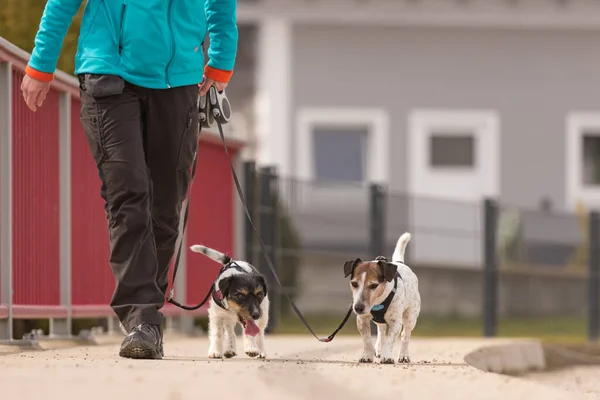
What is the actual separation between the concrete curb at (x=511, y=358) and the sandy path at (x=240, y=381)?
237 cm

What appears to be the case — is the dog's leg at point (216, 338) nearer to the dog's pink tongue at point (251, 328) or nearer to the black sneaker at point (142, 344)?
the dog's pink tongue at point (251, 328)

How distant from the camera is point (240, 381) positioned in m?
5.37

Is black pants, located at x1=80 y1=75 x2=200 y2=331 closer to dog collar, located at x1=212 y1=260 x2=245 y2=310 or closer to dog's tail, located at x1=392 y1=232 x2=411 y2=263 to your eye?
dog collar, located at x1=212 y1=260 x2=245 y2=310

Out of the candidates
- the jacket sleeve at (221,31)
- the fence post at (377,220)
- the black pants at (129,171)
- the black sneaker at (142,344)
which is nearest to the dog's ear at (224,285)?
the black pants at (129,171)

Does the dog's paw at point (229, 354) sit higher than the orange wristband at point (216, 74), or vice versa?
the orange wristband at point (216, 74)

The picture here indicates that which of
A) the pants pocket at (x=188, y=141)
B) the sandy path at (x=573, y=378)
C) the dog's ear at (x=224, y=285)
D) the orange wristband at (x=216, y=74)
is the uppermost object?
the orange wristband at (x=216, y=74)

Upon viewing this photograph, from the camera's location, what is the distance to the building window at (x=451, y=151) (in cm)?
2150

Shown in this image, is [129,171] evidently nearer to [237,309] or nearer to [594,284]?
[237,309]

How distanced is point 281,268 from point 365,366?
8806 mm

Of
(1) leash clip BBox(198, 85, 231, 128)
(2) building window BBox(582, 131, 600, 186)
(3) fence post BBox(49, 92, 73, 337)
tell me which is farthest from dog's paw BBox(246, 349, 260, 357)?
(2) building window BBox(582, 131, 600, 186)

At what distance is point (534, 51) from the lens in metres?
21.8

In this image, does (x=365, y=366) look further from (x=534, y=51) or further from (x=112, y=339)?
(x=534, y=51)

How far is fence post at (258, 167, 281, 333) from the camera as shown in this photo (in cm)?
1415

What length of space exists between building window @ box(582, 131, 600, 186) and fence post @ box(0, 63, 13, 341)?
15.4 meters
